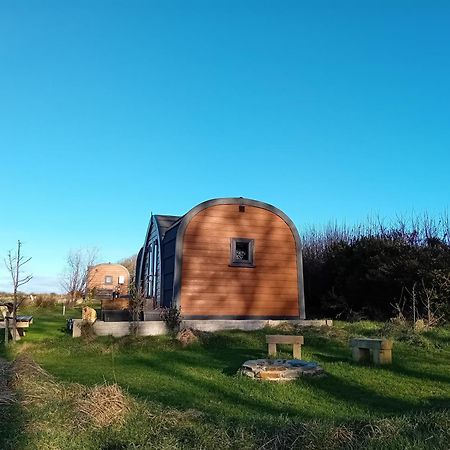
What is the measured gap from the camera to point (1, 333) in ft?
51.2

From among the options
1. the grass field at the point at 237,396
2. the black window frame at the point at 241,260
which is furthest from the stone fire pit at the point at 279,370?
the black window frame at the point at 241,260

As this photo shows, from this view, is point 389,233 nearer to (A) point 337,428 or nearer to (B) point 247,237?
(B) point 247,237

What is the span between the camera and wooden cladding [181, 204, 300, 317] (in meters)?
15.0

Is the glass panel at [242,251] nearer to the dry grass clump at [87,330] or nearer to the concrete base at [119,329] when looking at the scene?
the concrete base at [119,329]

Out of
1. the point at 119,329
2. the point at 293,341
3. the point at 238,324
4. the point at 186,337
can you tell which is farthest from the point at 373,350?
the point at 119,329

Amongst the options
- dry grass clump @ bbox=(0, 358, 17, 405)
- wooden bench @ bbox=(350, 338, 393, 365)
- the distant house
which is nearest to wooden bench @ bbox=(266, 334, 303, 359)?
wooden bench @ bbox=(350, 338, 393, 365)

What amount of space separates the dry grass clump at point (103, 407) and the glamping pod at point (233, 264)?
9.50m

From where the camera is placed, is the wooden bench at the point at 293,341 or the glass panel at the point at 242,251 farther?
the glass panel at the point at 242,251

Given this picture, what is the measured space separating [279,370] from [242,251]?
833 centimetres

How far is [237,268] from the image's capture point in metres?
15.4

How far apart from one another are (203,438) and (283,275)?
1184 cm

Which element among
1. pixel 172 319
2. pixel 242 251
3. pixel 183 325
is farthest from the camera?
pixel 242 251

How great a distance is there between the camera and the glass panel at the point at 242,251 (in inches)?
619

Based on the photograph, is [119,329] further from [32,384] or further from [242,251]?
[32,384]
